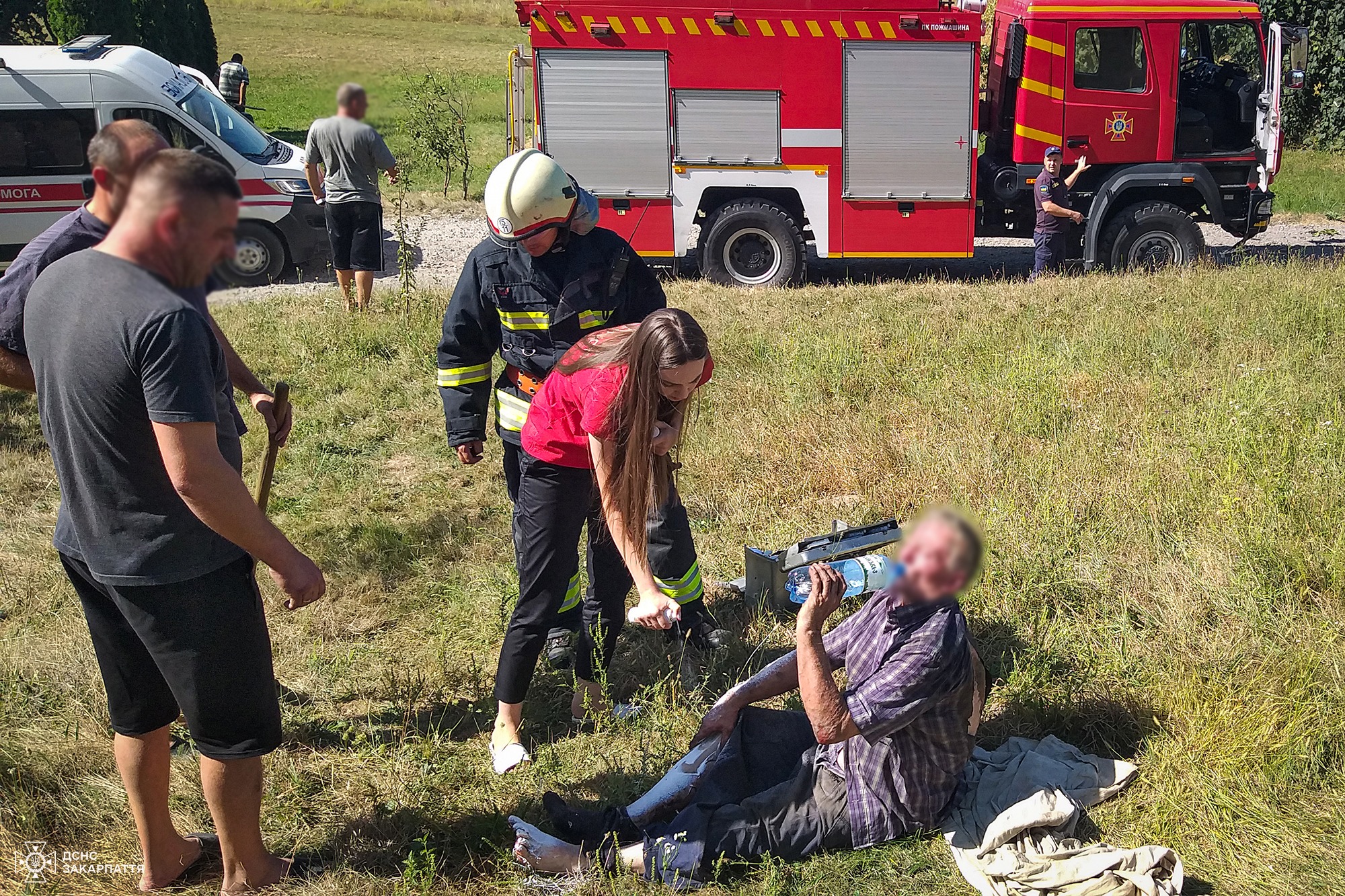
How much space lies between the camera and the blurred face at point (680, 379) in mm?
2783

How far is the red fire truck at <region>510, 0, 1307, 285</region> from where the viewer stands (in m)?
9.19

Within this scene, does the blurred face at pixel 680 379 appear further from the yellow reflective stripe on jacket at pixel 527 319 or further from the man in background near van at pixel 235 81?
the man in background near van at pixel 235 81

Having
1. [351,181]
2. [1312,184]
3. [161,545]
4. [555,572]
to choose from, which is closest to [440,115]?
[351,181]

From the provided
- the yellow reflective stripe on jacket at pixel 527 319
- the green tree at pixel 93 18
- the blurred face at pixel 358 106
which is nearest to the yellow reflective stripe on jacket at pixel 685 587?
the yellow reflective stripe on jacket at pixel 527 319

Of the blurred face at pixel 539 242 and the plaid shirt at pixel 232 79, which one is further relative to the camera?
the blurred face at pixel 539 242

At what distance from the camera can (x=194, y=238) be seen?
1.09 metres

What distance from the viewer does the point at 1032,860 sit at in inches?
106

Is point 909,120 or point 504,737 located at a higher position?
point 909,120

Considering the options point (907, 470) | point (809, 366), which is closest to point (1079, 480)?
point (907, 470)

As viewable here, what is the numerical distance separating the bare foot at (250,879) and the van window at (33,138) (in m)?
5.68

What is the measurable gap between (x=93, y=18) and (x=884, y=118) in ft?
20.4

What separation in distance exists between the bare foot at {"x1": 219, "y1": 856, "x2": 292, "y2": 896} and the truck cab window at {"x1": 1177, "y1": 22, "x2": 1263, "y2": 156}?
31.4 ft

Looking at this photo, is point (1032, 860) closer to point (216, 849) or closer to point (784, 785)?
point (784, 785)

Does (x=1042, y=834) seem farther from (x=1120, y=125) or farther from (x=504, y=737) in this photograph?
(x=1120, y=125)
